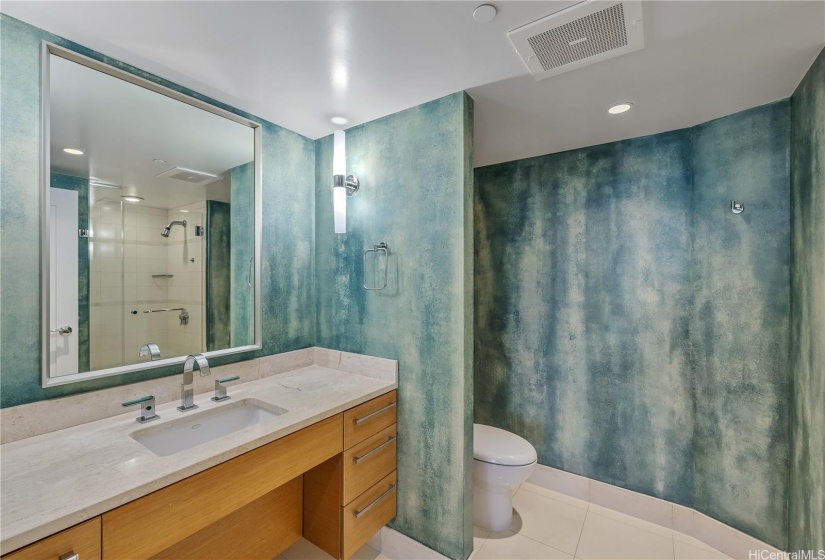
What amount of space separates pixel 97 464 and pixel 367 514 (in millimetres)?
1176

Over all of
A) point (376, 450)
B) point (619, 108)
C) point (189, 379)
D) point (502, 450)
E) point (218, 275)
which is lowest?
point (502, 450)

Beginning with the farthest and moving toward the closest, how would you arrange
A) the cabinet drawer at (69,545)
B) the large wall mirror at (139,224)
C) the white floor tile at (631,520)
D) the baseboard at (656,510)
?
the white floor tile at (631,520) → the baseboard at (656,510) → the large wall mirror at (139,224) → the cabinet drawer at (69,545)

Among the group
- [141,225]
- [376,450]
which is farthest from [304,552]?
[141,225]

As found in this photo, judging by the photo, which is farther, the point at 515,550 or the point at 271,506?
the point at 515,550

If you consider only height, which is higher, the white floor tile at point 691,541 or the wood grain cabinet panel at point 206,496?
the wood grain cabinet panel at point 206,496

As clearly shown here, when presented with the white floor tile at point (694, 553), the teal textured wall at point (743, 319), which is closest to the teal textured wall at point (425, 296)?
the white floor tile at point (694, 553)

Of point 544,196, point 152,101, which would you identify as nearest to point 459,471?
point 544,196

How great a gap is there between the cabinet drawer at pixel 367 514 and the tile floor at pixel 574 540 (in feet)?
0.82

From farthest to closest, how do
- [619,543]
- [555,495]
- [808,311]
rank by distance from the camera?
[555,495]
[619,543]
[808,311]

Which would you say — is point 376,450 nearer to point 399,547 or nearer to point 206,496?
point 399,547

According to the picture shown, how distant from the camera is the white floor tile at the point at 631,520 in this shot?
2.13 m

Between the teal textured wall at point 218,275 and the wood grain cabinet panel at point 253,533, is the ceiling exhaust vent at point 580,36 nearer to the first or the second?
the teal textured wall at point 218,275

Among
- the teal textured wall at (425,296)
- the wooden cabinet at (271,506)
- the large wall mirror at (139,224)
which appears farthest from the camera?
the teal textured wall at (425,296)

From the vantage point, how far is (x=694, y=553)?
1.96 metres
